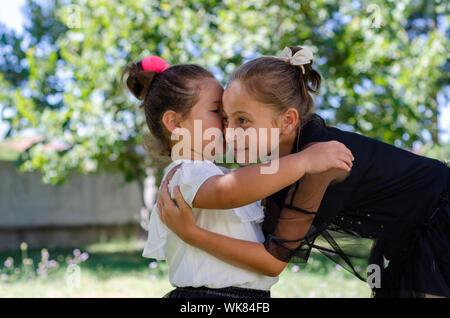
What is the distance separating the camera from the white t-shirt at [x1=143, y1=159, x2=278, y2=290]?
1802 millimetres

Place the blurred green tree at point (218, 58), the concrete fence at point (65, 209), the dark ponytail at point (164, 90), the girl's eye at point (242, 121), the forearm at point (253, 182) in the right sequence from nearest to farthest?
the forearm at point (253, 182)
the girl's eye at point (242, 121)
the dark ponytail at point (164, 90)
the blurred green tree at point (218, 58)
the concrete fence at point (65, 209)

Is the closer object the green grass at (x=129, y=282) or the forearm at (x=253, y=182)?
the forearm at (x=253, y=182)

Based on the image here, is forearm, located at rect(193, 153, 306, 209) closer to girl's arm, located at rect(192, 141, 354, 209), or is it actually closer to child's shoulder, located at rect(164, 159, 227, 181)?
girl's arm, located at rect(192, 141, 354, 209)

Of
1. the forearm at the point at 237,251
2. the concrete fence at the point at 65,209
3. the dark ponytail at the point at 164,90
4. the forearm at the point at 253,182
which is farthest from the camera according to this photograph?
the concrete fence at the point at 65,209

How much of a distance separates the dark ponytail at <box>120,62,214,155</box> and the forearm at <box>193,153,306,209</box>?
0.46 metres

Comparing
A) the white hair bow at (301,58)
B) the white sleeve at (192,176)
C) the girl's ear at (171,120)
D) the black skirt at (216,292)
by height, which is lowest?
the black skirt at (216,292)

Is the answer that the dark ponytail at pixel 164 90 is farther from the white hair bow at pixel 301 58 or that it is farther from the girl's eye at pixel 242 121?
the white hair bow at pixel 301 58

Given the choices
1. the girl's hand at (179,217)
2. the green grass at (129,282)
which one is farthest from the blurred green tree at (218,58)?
the girl's hand at (179,217)

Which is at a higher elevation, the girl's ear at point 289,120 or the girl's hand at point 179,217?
the girl's ear at point 289,120

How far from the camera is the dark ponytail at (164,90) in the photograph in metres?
2.03

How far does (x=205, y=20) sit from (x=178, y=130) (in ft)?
11.4

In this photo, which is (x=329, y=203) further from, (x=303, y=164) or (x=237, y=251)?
(x=237, y=251)

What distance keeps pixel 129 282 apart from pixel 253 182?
370 cm
